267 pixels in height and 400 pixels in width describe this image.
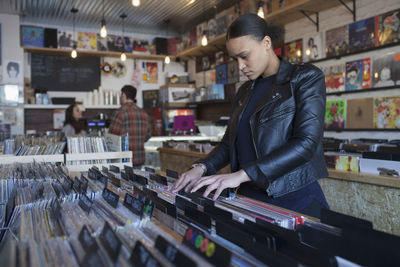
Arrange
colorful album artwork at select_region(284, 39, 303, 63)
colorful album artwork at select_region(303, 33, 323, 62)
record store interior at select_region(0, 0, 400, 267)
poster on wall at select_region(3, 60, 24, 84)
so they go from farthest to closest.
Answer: poster on wall at select_region(3, 60, 24, 84)
colorful album artwork at select_region(284, 39, 303, 63)
colorful album artwork at select_region(303, 33, 323, 62)
record store interior at select_region(0, 0, 400, 267)

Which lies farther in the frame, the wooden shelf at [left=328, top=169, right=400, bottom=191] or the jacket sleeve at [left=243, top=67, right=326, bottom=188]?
the wooden shelf at [left=328, top=169, right=400, bottom=191]

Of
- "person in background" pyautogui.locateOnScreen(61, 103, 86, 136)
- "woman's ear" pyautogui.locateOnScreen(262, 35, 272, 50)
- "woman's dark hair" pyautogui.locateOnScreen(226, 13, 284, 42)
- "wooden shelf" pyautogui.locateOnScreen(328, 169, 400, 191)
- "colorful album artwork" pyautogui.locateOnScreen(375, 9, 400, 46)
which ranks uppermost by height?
"colorful album artwork" pyautogui.locateOnScreen(375, 9, 400, 46)

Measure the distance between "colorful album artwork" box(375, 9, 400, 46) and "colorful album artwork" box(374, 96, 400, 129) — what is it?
2.17ft

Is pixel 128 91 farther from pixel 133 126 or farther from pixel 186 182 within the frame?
pixel 186 182

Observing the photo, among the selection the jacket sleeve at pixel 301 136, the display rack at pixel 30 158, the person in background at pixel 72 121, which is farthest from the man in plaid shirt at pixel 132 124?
the jacket sleeve at pixel 301 136

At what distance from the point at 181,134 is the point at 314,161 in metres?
5.27

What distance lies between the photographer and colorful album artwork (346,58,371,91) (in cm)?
417

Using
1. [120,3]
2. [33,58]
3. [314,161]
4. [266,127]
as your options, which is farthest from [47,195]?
[33,58]

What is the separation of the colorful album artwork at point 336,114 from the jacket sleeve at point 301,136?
3.38 m

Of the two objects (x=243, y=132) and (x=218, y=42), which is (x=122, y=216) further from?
(x=218, y=42)

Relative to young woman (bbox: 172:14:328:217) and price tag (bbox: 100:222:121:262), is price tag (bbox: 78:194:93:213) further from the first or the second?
young woman (bbox: 172:14:328:217)

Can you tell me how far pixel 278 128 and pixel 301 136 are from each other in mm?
135

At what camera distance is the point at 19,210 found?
93cm

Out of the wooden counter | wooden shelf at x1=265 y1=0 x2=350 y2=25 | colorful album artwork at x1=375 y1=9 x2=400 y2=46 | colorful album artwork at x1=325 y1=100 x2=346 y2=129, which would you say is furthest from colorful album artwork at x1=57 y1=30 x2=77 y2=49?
the wooden counter
